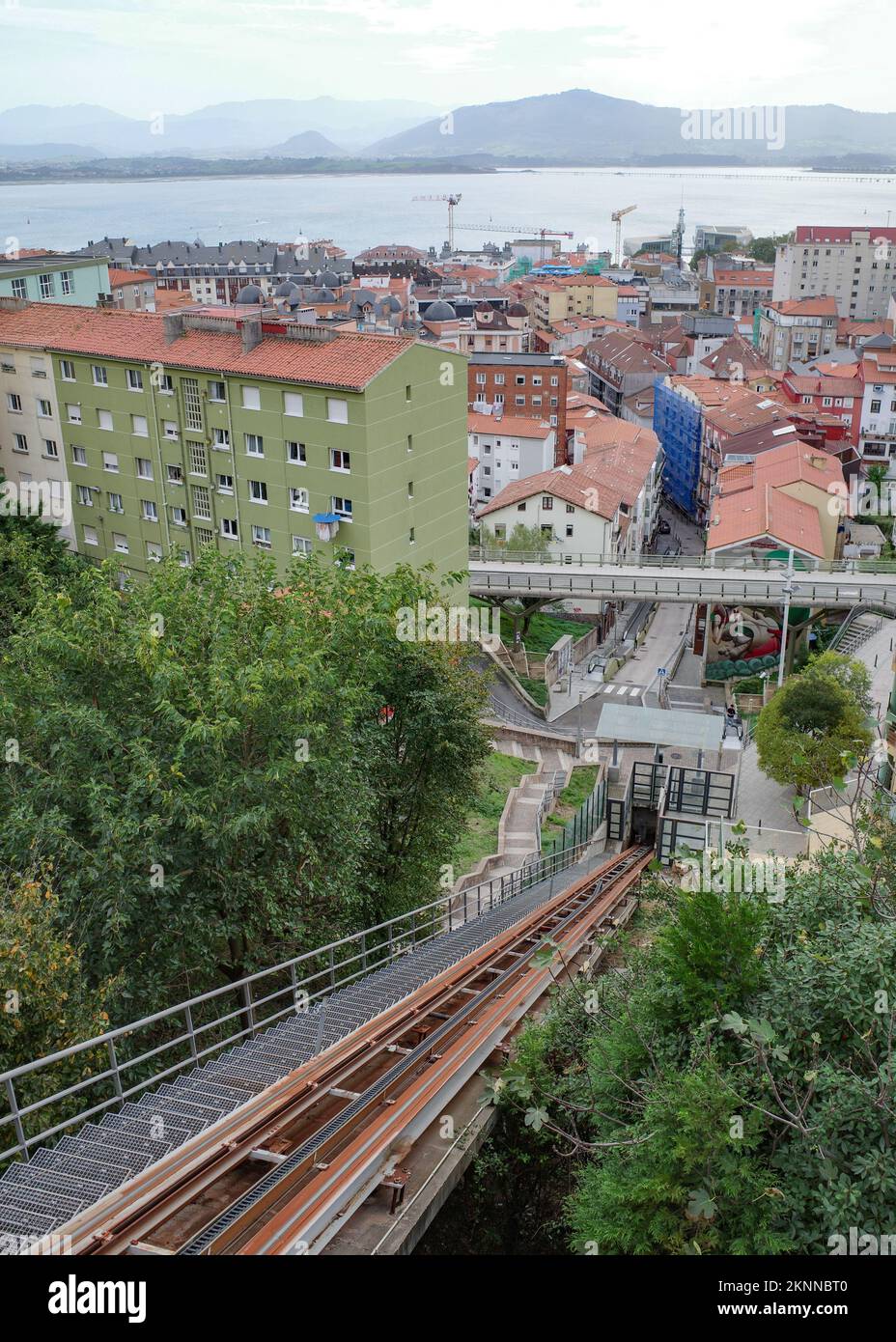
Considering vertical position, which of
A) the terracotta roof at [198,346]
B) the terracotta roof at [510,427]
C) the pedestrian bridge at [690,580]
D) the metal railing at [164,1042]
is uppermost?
the terracotta roof at [198,346]

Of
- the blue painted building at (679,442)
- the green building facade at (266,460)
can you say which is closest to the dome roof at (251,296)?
the blue painted building at (679,442)

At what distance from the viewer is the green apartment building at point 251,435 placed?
28.2 meters

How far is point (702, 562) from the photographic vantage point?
46.4 metres

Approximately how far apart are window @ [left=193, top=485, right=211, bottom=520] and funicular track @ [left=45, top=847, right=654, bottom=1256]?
2188 centimetres

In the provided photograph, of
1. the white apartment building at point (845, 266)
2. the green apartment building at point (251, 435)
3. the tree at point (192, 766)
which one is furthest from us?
the white apartment building at point (845, 266)

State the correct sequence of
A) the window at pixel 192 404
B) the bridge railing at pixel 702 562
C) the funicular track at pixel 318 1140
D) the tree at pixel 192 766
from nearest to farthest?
the funicular track at pixel 318 1140
the tree at pixel 192 766
the window at pixel 192 404
the bridge railing at pixel 702 562

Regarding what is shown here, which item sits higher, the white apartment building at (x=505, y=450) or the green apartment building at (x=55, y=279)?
the green apartment building at (x=55, y=279)

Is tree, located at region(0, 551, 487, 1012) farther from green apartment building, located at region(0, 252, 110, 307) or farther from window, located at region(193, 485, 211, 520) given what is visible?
green apartment building, located at region(0, 252, 110, 307)

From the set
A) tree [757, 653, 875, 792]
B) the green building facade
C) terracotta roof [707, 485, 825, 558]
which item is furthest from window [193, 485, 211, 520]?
terracotta roof [707, 485, 825, 558]

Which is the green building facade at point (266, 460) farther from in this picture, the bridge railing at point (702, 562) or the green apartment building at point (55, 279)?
the bridge railing at point (702, 562)

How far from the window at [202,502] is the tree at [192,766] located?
16.3 m

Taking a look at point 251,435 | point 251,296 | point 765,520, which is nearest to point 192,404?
point 251,435

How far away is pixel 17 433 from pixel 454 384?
47.9ft

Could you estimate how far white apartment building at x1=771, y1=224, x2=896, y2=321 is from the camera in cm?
12569
